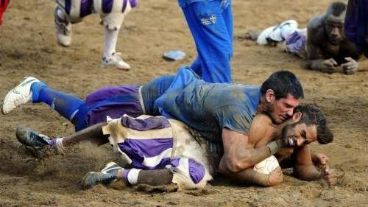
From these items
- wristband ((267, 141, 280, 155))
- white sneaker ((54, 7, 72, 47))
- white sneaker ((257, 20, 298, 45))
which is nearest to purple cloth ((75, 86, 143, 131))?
wristband ((267, 141, 280, 155))

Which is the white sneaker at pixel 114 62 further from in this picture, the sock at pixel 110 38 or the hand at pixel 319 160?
the hand at pixel 319 160

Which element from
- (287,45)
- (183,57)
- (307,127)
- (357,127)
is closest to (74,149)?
(307,127)

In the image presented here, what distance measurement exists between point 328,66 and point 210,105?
11.3 feet

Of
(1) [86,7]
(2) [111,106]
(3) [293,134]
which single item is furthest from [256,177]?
(1) [86,7]

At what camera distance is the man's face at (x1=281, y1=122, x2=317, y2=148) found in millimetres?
5203

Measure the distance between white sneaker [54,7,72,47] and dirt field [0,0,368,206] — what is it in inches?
4.3

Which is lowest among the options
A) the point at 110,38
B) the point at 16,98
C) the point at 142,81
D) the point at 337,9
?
the point at 142,81

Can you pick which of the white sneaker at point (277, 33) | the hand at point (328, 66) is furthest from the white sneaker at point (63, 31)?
the hand at point (328, 66)

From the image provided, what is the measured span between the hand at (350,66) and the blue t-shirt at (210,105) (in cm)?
300

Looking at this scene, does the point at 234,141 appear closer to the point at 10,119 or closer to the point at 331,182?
the point at 331,182

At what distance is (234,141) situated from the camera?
5152 millimetres

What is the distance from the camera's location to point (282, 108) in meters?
5.26

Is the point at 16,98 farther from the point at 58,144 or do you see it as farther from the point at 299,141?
the point at 299,141

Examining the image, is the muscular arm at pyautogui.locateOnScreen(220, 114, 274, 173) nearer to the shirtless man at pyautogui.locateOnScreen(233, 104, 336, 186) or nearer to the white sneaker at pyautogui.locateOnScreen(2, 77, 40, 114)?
the shirtless man at pyautogui.locateOnScreen(233, 104, 336, 186)
